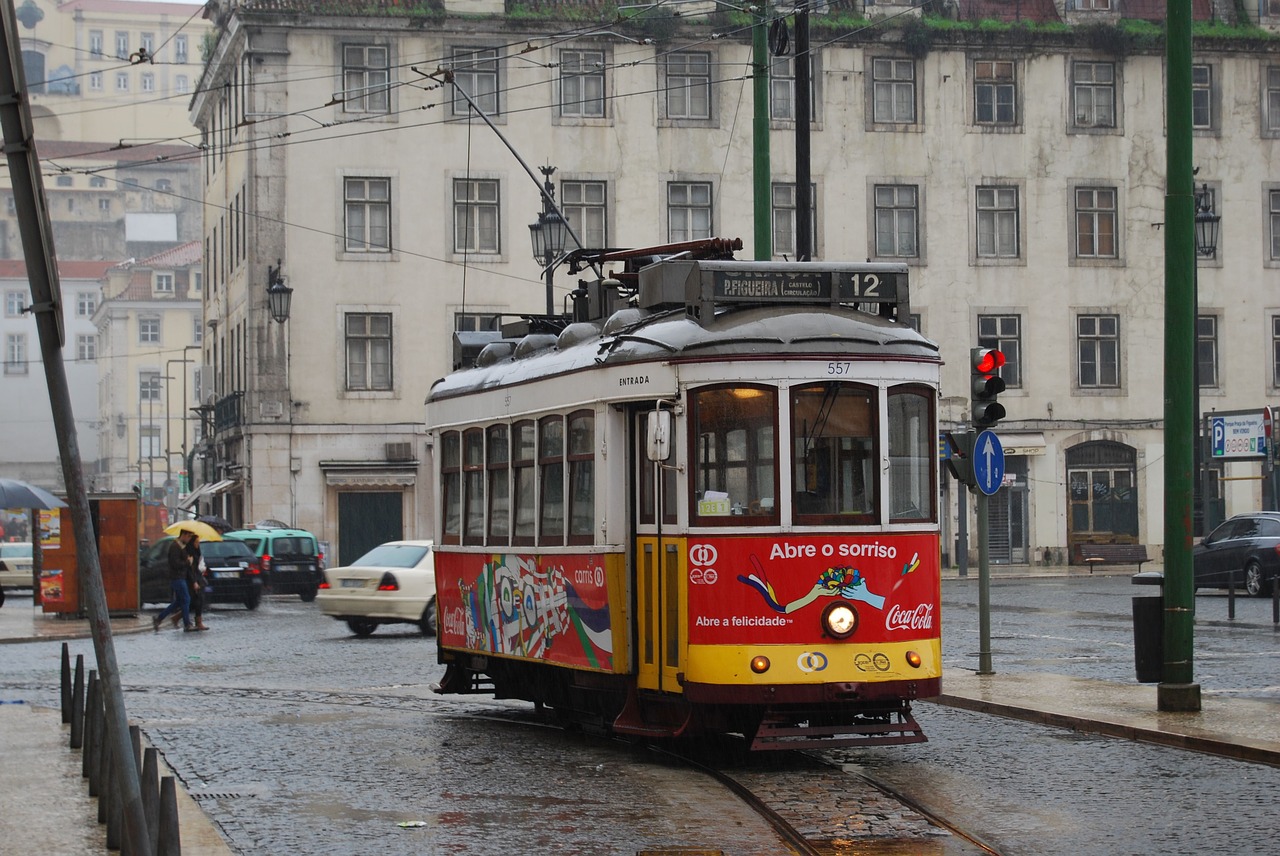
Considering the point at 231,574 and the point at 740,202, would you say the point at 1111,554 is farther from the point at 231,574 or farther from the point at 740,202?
the point at 231,574

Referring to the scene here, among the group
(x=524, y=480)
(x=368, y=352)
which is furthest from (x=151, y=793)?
(x=368, y=352)

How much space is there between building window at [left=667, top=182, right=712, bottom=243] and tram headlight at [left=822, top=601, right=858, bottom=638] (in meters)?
37.1

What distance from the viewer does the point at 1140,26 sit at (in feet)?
166

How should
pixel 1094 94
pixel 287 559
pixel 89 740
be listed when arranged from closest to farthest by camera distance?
pixel 89 740, pixel 287 559, pixel 1094 94

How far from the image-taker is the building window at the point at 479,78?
47531mm

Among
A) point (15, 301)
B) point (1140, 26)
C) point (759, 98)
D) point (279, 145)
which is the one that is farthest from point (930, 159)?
point (15, 301)

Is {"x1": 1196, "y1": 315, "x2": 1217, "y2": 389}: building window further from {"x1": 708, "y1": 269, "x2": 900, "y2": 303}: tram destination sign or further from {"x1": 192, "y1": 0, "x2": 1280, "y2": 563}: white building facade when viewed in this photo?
{"x1": 708, "y1": 269, "x2": 900, "y2": 303}: tram destination sign

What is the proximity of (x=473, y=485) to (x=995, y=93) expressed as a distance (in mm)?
36825

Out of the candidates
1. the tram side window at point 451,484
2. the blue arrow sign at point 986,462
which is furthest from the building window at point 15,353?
the blue arrow sign at point 986,462

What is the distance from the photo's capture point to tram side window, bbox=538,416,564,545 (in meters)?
13.9

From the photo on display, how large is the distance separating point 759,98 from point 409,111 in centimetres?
2804

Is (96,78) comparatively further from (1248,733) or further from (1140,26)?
(1248,733)

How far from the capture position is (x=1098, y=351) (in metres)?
50.5

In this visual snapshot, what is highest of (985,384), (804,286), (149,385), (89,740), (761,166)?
(149,385)
